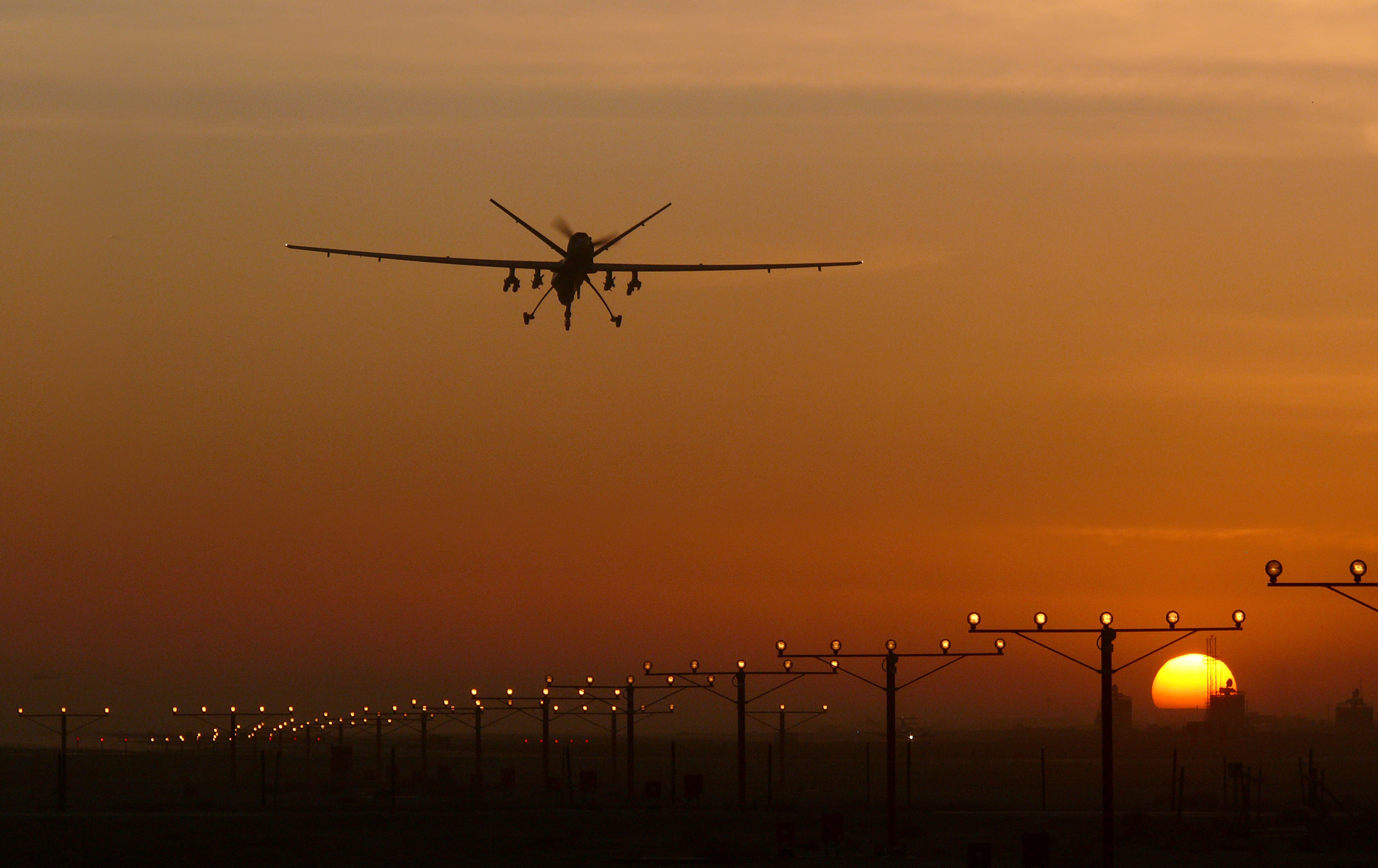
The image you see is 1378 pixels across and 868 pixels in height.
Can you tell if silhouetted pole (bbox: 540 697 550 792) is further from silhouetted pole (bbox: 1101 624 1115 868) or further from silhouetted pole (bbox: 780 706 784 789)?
silhouetted pole (bbox: 1101 624 1115 868)

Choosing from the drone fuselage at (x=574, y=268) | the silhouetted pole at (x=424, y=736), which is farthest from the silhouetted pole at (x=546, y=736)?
the drone fuselage at (x=574, y=268)

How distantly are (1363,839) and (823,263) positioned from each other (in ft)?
104

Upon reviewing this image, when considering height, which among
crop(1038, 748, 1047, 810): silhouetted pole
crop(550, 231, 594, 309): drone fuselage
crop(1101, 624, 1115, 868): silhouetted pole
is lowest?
crop(1038, 748, 1047, 810): silhouetted pole

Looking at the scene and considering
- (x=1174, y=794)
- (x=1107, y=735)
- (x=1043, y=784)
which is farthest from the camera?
(x=1043, y=784)

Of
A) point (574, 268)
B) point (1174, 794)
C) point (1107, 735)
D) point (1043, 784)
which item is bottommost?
point (1174, 794)

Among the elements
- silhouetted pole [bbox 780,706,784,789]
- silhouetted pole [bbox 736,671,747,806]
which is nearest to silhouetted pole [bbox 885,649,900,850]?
silhouetted pole [bbox 736,671,747,806]

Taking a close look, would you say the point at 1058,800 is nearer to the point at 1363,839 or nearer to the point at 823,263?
the point at 1363,839

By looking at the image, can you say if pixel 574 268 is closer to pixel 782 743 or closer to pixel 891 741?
pixel 891 741

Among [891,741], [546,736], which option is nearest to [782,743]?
[546,736]

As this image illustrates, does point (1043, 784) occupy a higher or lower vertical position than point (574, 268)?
lower

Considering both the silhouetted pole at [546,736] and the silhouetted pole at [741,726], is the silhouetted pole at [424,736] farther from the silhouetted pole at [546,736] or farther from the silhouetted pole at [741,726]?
the silhouetted pole at [741,726]

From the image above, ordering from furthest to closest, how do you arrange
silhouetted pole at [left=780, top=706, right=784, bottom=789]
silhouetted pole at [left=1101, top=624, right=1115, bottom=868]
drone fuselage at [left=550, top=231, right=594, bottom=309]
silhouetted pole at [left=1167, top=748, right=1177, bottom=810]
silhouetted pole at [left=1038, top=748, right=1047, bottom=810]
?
silhouetted pole at [left=780, top=706, right=784, bottom=789]
silhouetted pole at [left=1038, top=748, right=1047, bottom=810]
silhouetted pole at [left=1167, top=748, right=1177, bottom=810]
drone fuselage at [left=550, top=231, right=594, bottom=309]
silhouetted pole at [left=1101, top=624, right=1115, bottom=868]

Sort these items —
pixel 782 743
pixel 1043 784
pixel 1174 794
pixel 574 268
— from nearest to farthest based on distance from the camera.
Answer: pixel 574 268, pixel 1174 794, pixel 1043 784, pixel 782 743

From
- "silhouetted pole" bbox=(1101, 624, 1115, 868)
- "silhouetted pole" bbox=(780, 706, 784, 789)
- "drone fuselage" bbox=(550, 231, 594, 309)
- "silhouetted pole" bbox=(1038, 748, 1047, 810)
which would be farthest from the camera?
"silhouetted pole" bbox=(780, 706, 784, 789)
